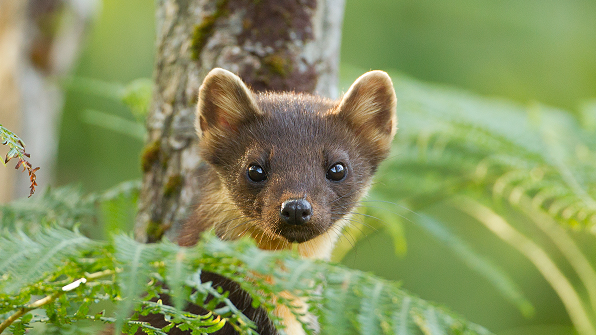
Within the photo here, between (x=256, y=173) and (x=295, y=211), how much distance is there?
49 cm

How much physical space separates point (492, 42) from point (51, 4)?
901 cm

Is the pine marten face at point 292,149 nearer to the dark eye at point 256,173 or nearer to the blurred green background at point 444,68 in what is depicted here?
the dark eye at point 256,173

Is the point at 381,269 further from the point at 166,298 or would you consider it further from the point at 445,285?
the point at 166,298

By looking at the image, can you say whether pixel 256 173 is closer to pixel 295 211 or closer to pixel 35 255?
pixel 295 211

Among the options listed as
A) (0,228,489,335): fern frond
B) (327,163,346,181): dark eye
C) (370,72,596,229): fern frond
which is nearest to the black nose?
(327,163,346,181): dark eye

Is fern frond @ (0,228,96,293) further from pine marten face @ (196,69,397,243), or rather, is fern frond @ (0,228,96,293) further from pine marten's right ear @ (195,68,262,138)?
pine marten's right ear @ (195,68,262,138)

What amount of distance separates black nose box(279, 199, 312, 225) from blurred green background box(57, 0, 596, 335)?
798 centimetres

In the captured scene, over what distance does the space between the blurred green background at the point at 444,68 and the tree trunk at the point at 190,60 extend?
7.45m

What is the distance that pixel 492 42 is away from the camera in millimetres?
12312

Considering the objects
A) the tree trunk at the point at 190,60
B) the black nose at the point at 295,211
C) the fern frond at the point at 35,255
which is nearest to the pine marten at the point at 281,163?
the black nose at the point at 295,211

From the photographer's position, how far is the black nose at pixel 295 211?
3.22 m

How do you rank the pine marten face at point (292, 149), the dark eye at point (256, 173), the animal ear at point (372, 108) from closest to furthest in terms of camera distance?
the pine marten face at point (292, 149) < the dark eye at point (256, 173) < the animal ear at point (372, 108)

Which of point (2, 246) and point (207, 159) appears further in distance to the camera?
point (207, 159)

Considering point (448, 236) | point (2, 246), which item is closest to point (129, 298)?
point (2, 246)
